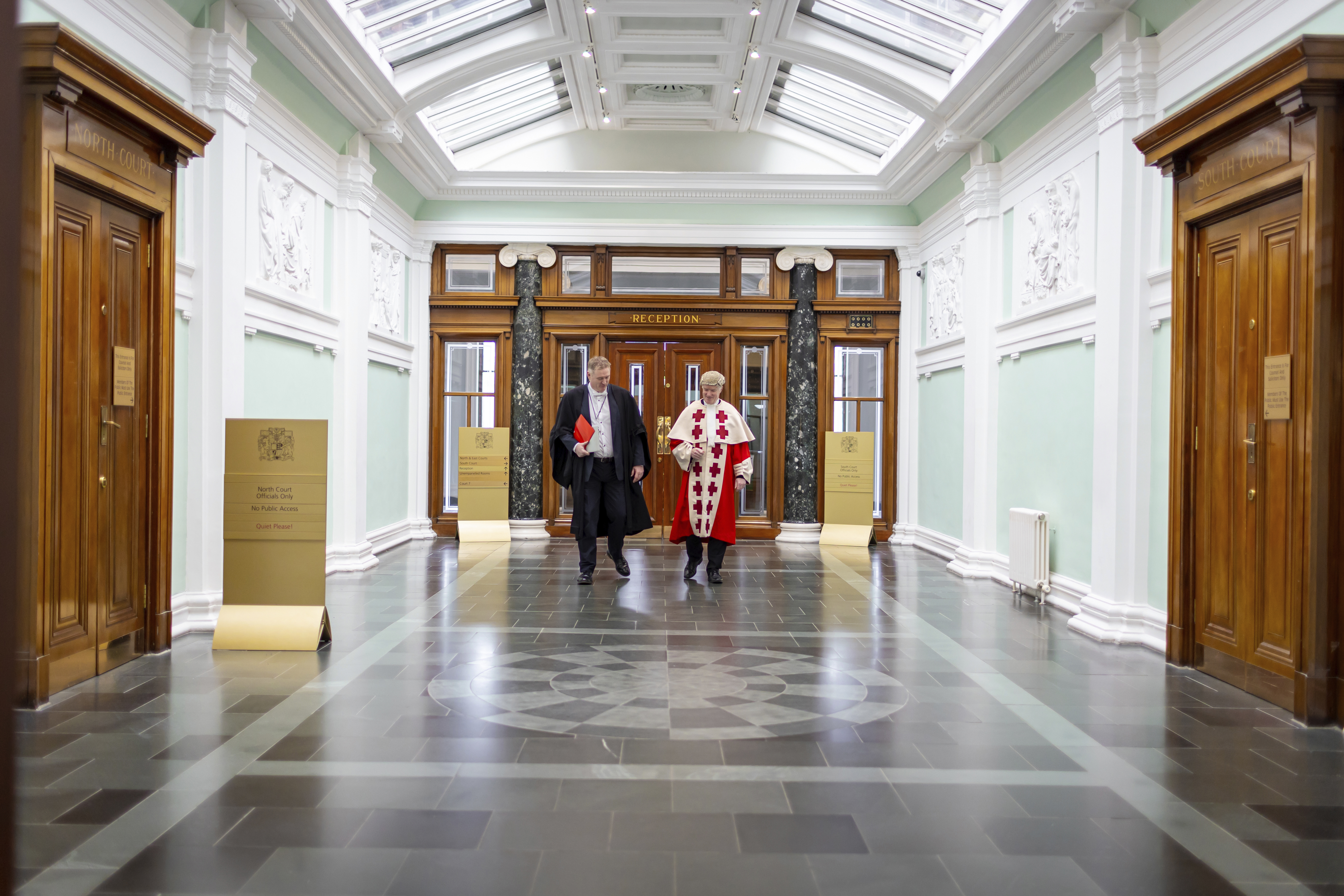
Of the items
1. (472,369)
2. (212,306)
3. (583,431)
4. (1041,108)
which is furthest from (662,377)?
(212,306)

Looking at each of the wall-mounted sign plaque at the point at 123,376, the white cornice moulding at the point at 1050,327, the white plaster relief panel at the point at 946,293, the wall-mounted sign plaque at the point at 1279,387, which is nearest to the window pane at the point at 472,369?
the white plaster relief panel at the point at 946,293

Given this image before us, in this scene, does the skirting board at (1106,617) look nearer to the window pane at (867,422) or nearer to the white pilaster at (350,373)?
the window pane at (867,422)

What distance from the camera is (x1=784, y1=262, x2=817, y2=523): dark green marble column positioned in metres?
11.5

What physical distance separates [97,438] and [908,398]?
8.98 meters

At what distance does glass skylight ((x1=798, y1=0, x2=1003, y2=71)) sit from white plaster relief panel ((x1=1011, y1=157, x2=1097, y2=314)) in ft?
4.56

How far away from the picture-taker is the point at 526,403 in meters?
11.4

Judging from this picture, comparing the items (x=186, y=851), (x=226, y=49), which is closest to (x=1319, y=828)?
(x=186, y=851)

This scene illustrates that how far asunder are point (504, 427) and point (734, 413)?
4.36 metres

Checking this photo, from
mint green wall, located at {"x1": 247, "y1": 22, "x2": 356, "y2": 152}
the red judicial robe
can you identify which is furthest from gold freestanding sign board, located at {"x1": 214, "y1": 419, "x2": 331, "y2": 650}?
the red judicial robe

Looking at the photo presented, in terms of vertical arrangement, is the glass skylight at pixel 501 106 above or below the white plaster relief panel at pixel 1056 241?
above

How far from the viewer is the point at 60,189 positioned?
4203 mm

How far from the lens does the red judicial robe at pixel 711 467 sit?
7613 millimetres

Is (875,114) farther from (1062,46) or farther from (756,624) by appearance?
(756,624)

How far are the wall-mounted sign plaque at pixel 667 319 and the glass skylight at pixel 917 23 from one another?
159 inches
